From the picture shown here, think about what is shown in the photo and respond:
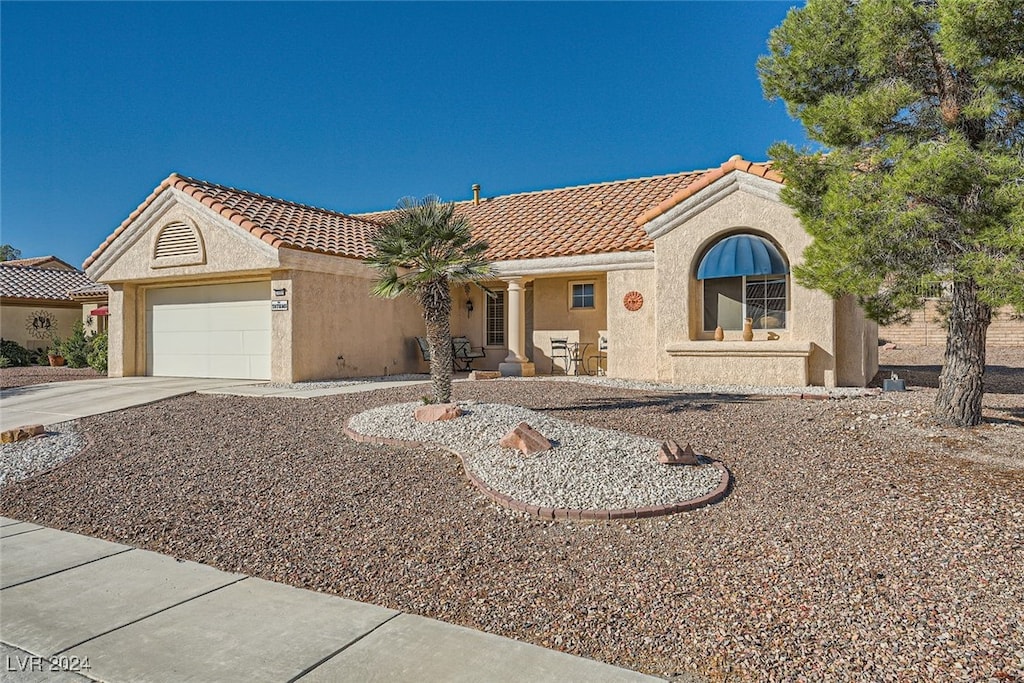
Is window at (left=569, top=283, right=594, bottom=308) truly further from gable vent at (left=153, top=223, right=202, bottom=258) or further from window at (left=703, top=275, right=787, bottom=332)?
gable vent at (left=153, top=223, right=202, bottom=258)

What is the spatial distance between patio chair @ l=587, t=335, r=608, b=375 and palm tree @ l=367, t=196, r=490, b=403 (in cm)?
766

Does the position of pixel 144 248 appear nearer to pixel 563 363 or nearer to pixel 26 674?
pixel 563 363

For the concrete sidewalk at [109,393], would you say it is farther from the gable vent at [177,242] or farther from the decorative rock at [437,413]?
the decorative rock at [437,413]

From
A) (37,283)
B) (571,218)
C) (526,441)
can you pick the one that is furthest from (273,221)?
(37,283)

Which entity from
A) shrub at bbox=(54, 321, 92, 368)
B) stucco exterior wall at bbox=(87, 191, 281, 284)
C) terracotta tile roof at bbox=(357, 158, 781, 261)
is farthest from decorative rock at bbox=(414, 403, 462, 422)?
shrub at bbox=(54, 321, 92, 368)

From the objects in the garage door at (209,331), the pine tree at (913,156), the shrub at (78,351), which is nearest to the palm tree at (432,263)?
the pine tree at (913,156)

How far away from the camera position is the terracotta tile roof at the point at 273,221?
1534 cm

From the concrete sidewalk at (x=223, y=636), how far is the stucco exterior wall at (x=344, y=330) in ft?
34.6

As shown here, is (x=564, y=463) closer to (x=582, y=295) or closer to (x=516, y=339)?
(x=516, y=339)

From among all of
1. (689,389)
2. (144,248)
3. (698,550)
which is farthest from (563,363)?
(698,550)

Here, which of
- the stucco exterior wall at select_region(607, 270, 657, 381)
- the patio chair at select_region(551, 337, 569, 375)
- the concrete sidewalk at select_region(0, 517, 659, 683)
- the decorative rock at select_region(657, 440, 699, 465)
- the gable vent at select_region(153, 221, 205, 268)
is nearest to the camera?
the concrete sidewalk at select_region(0, 517, 659, 683)

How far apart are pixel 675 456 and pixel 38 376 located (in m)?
19.9

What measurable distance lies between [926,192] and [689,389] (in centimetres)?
648

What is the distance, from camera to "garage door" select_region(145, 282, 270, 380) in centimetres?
1631
